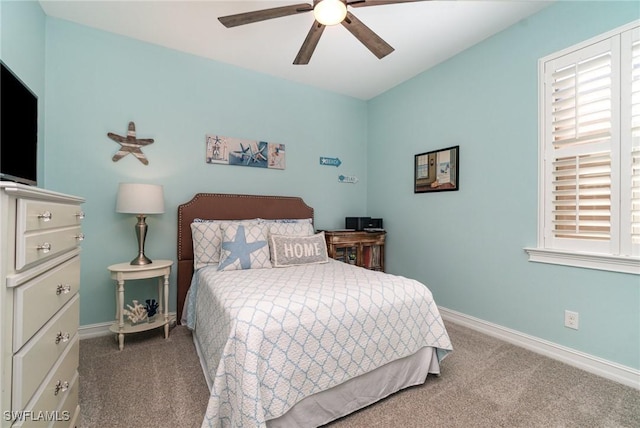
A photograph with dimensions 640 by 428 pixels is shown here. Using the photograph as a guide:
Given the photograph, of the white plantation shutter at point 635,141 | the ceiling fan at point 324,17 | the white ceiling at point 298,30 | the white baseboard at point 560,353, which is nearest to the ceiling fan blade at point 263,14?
the ceiling fan at point 324,17

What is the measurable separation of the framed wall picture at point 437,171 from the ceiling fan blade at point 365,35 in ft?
4.48

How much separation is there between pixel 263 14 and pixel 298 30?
2.73 ft

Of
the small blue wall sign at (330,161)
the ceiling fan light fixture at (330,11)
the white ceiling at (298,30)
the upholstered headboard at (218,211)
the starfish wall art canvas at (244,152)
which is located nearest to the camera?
the ceiling fan light fixture at (330,11)

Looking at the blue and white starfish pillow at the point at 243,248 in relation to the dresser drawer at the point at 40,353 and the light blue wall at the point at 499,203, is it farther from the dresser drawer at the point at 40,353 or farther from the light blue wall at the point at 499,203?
the light blue wall at the point at 499,203

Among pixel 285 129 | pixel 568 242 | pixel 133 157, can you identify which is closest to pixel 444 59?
pixel 285 129

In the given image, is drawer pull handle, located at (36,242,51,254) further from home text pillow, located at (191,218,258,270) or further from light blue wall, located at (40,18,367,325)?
light blue wall, located at (40,18,367,325)

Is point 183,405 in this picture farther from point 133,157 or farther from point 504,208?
point 504,208

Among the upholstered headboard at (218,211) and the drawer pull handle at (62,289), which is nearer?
the drawer pull handle at (62,289)

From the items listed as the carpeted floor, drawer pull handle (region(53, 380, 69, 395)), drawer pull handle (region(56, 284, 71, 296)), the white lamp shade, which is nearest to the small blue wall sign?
the white lamp shade

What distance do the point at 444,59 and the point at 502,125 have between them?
Result: 1.01m

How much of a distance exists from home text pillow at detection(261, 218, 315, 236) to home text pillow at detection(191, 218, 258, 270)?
0.46 meters

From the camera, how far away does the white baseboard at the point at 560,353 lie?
1.84m

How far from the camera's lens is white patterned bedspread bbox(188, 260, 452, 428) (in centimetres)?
126

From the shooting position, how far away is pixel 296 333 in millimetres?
1362
